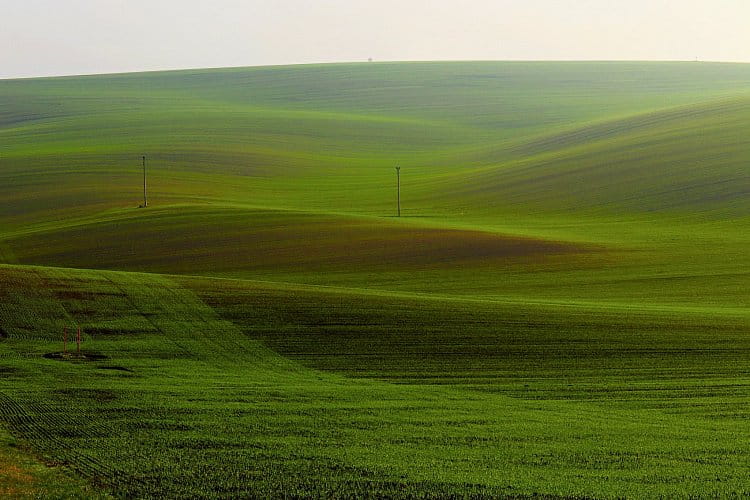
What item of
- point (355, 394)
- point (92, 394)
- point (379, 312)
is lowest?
point (355, 394)

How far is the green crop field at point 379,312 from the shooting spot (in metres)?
13.5

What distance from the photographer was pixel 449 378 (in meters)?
20.8

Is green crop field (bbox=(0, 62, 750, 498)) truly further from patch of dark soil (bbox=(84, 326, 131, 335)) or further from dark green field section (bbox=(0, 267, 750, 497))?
patch of dark soil (bbox=(84, 326, 131, 335))

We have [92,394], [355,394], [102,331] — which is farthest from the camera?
[102,331]

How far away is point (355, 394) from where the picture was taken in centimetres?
1864

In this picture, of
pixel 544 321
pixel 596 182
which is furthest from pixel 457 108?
pixel 544 321

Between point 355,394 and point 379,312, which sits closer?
point 355,394

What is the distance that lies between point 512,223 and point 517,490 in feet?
131

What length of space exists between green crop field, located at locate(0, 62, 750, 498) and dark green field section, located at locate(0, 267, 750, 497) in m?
0.08

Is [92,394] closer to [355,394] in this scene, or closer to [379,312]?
[355,394]

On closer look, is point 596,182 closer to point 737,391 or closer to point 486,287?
point 486,287

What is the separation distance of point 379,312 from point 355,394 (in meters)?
8.37

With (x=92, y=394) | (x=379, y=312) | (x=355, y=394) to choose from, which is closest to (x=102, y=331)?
(x=379, y=312)

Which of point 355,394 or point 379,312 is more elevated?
point 379,312
